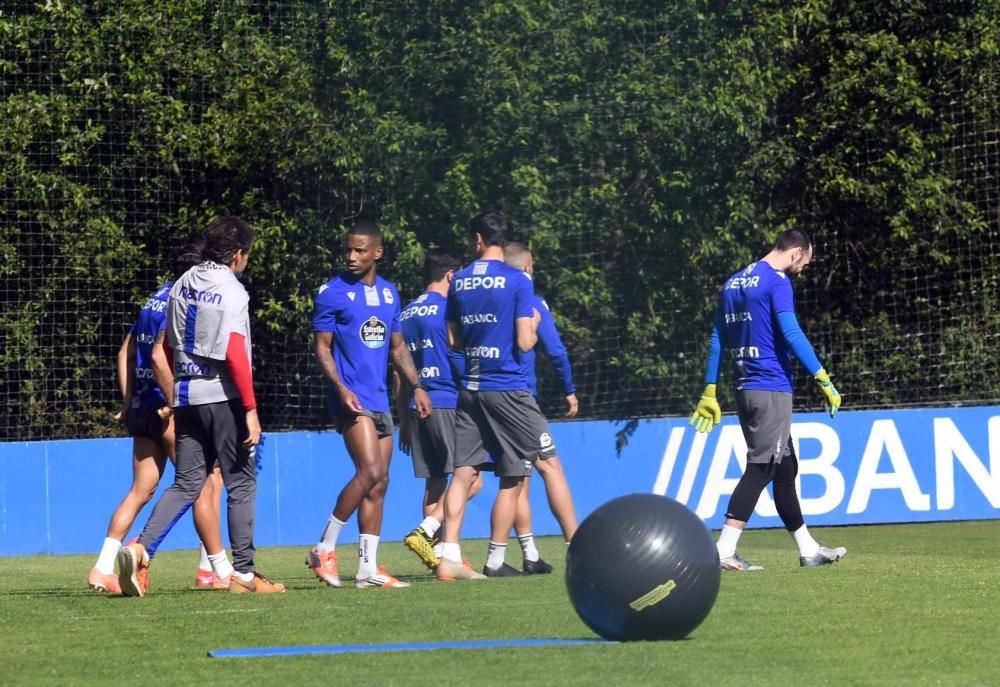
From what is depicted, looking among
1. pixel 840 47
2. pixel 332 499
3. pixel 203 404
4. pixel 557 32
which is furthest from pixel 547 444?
pixel 840 47

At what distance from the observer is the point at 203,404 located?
870cm

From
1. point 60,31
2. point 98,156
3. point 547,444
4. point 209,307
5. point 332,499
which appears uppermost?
point 60,31

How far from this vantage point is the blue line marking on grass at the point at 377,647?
6.24m

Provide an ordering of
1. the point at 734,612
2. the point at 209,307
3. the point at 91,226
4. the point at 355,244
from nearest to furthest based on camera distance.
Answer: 1. the point at 734,612
2. the point at 209,307
3. the point at 355,244
4. the point at 91,226

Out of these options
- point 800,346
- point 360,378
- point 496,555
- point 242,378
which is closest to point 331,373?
point 360,378

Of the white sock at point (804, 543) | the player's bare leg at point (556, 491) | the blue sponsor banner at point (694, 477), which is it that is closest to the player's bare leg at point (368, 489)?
the player's bare leg at point (556, 491)

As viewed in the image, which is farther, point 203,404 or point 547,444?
Answer: point 547,444

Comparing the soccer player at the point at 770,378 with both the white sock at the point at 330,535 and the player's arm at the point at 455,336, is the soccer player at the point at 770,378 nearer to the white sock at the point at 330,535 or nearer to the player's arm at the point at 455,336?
the player's arm at the point at 455,336

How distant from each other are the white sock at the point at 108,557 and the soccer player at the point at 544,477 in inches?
96.2

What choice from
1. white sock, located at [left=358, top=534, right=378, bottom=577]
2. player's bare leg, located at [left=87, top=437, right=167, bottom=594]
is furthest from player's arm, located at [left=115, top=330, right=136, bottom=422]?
white sock, located at [left=358, top=534, right=378, bottom=577]

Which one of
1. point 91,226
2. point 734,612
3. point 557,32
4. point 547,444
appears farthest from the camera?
point 557,32

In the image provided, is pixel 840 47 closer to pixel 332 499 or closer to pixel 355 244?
pixel 332 499

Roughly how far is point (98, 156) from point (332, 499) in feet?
20.1

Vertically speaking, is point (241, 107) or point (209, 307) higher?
point (241, 107)
